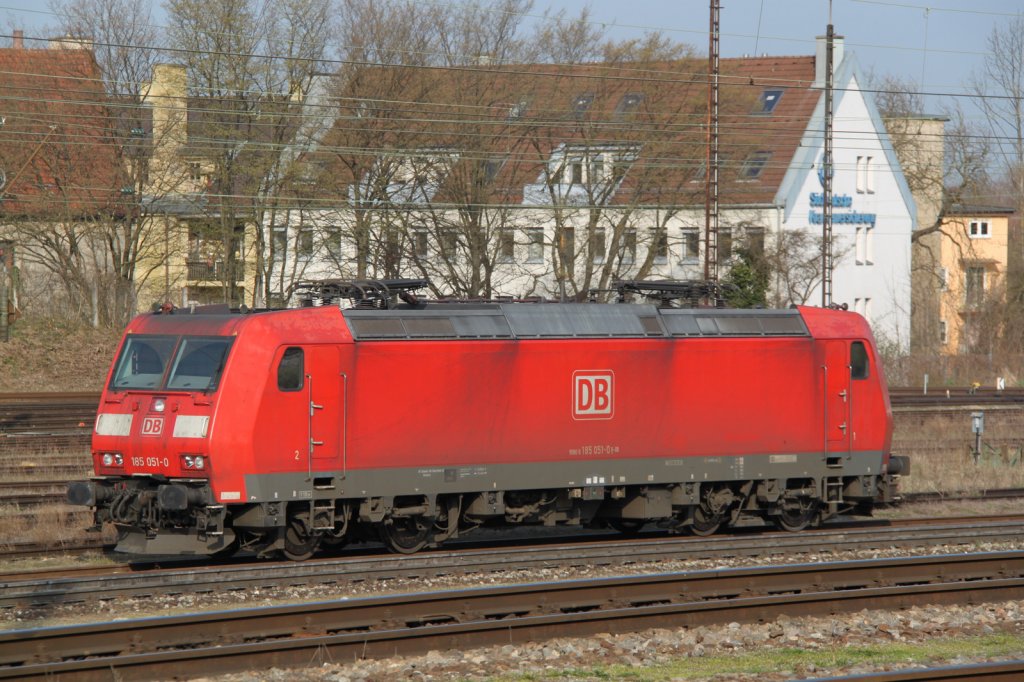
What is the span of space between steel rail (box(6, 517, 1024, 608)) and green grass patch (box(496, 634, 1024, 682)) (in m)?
4.00

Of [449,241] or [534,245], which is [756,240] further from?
[449,241]

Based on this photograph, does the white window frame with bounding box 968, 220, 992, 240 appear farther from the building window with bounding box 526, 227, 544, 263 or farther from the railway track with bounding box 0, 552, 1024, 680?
the railway track with bounding box 0, 552, 1024, 680

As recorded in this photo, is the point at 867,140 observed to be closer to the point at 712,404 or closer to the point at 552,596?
the point at 712,404

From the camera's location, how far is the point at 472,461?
1612cm

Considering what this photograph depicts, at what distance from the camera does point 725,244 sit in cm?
4800

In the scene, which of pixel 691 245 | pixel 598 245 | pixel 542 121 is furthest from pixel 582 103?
pixel 691 245

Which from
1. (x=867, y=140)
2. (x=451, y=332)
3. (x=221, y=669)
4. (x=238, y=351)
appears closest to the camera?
(x=221, y=669)

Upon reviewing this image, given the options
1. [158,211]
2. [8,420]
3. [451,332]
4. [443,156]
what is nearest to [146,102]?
[158,211]

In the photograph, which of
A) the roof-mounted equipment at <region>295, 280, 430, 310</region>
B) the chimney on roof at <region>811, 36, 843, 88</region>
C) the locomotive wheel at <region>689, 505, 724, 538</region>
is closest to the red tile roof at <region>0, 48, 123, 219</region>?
the roof-mounted equipment at <region>295, 280, 430, 310</region>

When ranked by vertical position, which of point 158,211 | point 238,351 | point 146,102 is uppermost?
point 146,102

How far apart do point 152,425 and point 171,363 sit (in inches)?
29.9

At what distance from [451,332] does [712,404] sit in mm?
3979

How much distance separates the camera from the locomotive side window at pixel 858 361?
18.9 m

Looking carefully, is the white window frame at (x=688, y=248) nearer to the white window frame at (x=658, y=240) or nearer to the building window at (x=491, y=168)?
the white window frame at (x=658, y=240)
